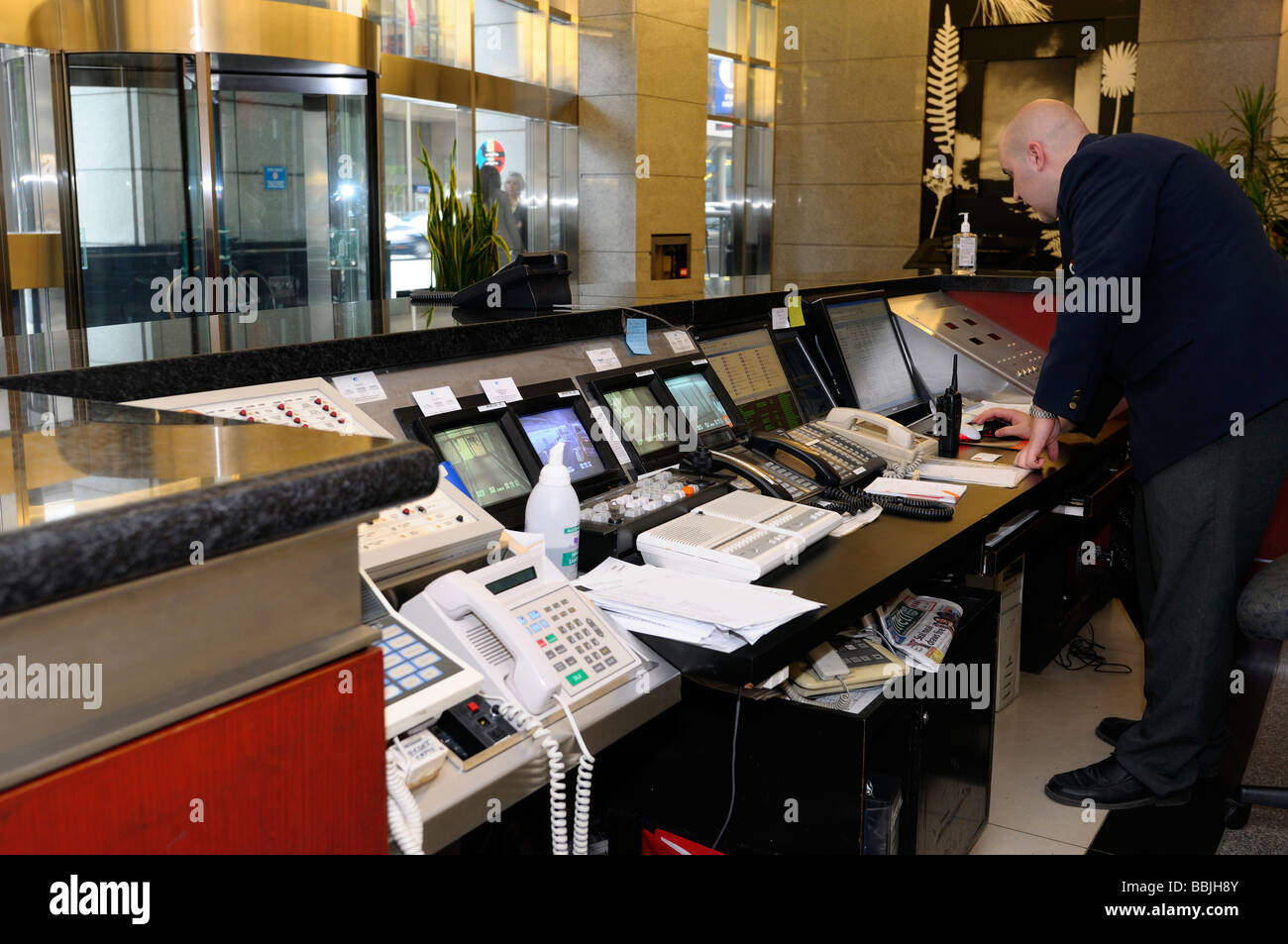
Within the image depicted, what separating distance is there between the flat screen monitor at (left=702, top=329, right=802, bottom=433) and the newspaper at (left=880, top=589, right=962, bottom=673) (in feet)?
1.93

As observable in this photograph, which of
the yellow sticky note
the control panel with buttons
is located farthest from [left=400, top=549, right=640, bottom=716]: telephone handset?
the yellow sticky note

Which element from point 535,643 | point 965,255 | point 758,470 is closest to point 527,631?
point 535,643

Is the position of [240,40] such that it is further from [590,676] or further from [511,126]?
[590,676]

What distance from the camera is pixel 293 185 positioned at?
225 inches

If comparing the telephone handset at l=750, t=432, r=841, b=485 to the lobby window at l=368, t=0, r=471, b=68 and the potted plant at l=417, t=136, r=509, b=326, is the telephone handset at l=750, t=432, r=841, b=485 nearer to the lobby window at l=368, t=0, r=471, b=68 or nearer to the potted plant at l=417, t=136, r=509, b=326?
the potted plant at l=417, t=136, r=509, b=326

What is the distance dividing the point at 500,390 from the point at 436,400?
0.58 feet

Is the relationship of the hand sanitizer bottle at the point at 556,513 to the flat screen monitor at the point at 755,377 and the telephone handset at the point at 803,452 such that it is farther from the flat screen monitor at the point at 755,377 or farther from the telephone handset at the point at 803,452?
the flat screen monitor at the point at 755,377

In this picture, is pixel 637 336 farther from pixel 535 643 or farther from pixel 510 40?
pixel 510 40

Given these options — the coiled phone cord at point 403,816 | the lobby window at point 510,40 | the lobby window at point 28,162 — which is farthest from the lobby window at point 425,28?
the coiled phone cord at point 403,816

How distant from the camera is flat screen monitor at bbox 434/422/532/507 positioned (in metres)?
2.08

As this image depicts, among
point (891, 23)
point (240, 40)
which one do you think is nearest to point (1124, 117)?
point (891, 23)

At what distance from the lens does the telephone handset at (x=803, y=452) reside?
8.36 ft

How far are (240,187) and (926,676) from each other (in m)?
4.39
